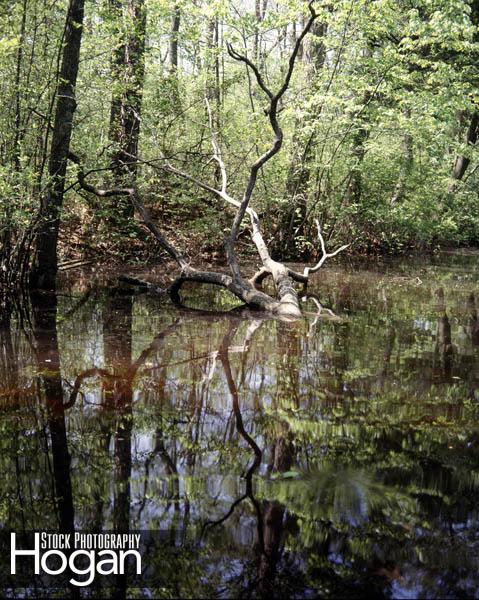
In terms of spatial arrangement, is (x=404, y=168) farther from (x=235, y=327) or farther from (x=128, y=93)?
(x=235, y=327)

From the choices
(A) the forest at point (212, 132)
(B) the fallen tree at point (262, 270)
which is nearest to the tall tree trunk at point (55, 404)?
(A) the forest at point (212, 132)

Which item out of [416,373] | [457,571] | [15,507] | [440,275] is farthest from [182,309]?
[440,275]

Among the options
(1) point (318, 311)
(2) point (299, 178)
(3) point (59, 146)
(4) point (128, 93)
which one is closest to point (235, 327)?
(1) point (318, 311)

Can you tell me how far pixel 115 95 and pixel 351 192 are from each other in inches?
319

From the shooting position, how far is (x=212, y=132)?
1309 cm

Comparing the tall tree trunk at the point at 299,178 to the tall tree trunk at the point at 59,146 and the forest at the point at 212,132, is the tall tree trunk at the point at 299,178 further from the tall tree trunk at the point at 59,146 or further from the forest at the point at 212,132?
the tall tree trunk at the point at 59,146

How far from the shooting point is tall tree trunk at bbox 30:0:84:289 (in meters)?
9.04

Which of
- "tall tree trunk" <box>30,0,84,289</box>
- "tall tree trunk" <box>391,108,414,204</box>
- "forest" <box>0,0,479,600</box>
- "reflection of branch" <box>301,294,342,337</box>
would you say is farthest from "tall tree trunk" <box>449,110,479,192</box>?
"tall tree trunk" <box>30,0,84,289</box>

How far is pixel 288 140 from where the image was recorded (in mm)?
14602

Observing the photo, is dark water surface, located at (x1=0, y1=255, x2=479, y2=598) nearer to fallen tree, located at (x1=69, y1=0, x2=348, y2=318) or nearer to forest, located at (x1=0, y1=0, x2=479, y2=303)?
fallen tree, located at (x1=69, y1=0, x2=348, y2=318)

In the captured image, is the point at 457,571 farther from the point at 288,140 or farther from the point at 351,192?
the point at 351,192

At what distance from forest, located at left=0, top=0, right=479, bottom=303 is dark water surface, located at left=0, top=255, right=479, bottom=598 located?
10.9 feet

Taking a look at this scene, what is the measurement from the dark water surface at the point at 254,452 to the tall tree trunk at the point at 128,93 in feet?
15.8

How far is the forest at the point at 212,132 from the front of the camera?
9148 mm
